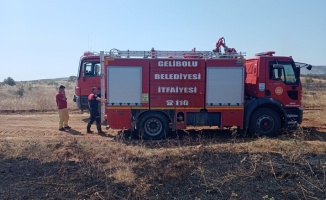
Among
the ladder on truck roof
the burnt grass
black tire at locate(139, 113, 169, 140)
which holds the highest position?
the ladder on truck roof

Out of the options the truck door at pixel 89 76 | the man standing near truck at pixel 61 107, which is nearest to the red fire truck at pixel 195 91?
the man standing near truck at pixel 61 107

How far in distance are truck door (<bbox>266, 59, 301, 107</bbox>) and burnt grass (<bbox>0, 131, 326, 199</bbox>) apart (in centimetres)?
442

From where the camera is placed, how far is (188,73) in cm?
1207

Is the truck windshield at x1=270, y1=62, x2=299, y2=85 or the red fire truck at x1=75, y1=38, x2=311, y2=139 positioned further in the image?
the truck windshield at x1=270, y1=62, x2=299, y2=85

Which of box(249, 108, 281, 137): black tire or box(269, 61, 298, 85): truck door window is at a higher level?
box(269, 61, 298, 85): truck door window

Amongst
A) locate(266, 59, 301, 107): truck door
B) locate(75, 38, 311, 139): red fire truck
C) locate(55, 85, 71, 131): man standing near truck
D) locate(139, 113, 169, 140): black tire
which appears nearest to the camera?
locate(75, 38, 311, 139): red fire truck

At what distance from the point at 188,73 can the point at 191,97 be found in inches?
31.1

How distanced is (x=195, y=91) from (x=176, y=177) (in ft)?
17.9

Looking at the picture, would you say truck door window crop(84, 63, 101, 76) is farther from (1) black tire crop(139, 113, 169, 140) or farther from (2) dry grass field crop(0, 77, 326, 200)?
(2) dry grass field crop(0, 77, 326, 200)

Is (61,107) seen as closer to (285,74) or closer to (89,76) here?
(89,76)

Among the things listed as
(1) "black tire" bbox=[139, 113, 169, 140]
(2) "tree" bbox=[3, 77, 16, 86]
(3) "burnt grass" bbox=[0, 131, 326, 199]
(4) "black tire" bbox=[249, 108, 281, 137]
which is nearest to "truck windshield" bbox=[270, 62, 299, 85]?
(4) "black tire" bbox=[249, 108, 281, 137]

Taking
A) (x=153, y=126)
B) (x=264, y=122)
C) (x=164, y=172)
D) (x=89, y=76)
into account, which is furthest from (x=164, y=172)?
(x=89, y=76)

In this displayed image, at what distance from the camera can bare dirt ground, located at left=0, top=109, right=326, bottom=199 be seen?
6461mm

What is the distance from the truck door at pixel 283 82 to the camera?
12.5 metres
